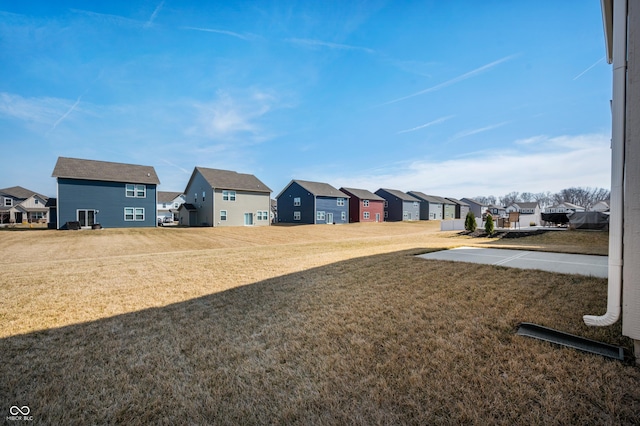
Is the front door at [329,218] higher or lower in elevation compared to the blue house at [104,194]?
lower

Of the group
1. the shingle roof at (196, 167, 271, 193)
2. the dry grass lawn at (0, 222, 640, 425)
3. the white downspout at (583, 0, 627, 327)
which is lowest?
the dry grass lawn at (0, 222, 640, 425)

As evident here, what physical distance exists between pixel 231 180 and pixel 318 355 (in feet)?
110

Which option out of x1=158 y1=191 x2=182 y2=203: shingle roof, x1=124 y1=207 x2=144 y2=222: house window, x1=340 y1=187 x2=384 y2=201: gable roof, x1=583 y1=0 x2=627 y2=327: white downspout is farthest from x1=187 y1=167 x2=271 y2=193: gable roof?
x1=158 y1=191 x2=182 y2=203: shingle roof

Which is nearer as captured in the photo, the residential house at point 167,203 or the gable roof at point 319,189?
the gable roof at point 319,189

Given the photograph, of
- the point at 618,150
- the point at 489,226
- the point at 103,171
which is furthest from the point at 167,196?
the point at 618,150

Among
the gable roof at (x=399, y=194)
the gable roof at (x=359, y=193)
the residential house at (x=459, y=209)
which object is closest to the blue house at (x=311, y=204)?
the gable roof at (x=359, y=193)

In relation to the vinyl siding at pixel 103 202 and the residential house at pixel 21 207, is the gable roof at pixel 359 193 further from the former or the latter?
the residential house at pixel 21 207

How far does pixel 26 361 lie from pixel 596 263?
10.7m

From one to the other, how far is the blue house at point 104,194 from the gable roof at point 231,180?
18.0 feet

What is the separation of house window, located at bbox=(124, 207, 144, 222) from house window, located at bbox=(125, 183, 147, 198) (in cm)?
139

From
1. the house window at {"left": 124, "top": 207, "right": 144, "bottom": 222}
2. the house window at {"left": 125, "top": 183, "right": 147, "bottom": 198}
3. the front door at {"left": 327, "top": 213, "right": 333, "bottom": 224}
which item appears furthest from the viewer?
the front door at {"left": 327, "top": 213, "right": 333, "bottom": 224}

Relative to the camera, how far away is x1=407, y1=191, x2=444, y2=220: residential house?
54388 millimetres

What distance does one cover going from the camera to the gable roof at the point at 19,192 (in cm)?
5576

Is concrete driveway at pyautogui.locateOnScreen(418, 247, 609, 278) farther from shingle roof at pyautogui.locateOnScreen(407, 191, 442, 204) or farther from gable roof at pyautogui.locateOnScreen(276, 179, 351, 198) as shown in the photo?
shingle roof at pyautogui.locateOnScreen(407, 191, 442, 204)
